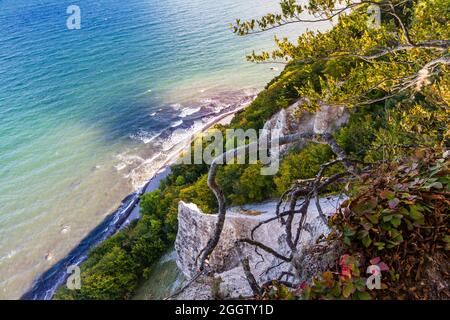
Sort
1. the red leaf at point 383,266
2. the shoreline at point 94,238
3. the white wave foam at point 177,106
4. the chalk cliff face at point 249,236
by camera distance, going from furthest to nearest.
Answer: the white wave foam at point 177,106
the shoreline at point 94,238
the chalk cliff face at point 249,236
the red leaf at point 383,266

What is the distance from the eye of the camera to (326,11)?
5.75 metres

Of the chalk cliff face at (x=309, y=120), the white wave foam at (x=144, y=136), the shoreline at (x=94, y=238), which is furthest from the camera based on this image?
the white wave foam at (x=144, y=136)

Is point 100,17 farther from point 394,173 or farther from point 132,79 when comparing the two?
point 394,173

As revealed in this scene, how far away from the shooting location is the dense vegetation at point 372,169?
253 centimetres

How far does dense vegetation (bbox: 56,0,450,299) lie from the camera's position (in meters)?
2.53

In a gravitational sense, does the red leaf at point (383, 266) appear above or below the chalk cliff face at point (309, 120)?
above

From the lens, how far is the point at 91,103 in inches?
1688

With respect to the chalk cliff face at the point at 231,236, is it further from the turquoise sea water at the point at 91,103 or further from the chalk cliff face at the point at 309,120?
the turquoise sea water at the point at 91,103

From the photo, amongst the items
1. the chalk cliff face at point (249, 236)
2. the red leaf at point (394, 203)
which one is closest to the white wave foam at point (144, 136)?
the chalk cliff face at point (249, 236)

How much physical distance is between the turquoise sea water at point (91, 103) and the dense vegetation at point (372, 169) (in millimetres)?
10170

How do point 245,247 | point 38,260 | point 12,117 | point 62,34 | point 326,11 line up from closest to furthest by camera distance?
point 326,11
point 245,247
point 38,260
point 12,117
point 62,34

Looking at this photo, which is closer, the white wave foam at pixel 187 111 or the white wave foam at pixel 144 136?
the white wave foam at pixel 144 136
